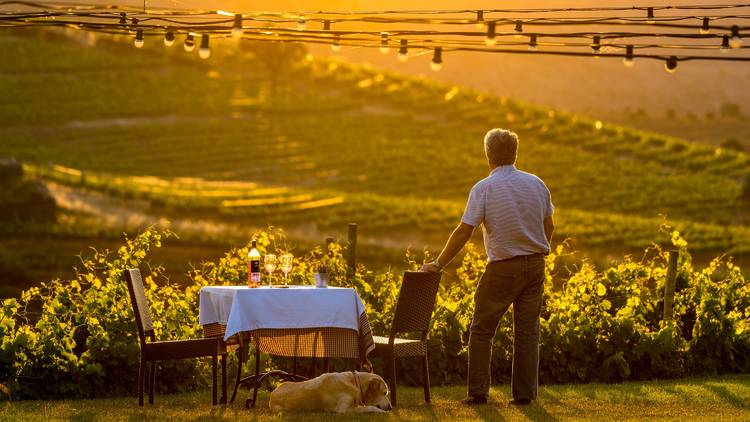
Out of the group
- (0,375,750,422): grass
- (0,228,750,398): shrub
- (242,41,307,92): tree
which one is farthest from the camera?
(242,41,307,92): tree

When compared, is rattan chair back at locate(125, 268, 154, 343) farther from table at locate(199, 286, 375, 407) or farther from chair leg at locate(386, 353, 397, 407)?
chair leg at locate(386, 353, 397, 407)

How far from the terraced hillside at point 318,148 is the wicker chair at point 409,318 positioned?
2826 centimetres

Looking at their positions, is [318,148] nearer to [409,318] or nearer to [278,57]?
[278,57]

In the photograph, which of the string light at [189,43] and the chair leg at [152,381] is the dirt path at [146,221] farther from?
the chair leg at [152,381]

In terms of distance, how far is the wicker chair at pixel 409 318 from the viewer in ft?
27.9

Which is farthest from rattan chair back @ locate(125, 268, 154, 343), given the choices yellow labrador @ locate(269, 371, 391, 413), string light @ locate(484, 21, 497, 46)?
string light @ locate(484, 21, 497, 46)

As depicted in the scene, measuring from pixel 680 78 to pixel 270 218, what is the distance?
15705 cm

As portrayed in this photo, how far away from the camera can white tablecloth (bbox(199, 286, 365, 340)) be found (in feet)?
27.2

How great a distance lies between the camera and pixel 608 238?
3734 centimetres

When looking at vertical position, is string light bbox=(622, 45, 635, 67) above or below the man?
above

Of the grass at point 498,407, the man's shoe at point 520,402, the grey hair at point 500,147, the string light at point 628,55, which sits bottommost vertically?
the grass at point 498,407

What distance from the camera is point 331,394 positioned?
8.20 m

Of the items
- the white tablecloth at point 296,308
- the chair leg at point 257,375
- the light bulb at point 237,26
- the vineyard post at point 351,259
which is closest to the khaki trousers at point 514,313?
the white tablecloth at point 296,308

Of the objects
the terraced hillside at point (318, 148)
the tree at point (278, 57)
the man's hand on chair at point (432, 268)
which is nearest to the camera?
the man's hand on chair at point (432, 268)
